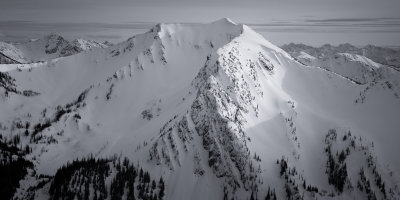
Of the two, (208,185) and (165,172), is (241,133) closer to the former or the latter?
(208,185)

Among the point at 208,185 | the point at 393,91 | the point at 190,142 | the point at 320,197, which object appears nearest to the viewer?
the point at 320,197

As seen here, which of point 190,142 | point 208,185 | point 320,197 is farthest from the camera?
point 190,142

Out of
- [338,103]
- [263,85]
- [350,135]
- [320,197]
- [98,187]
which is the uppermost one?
[263,85]

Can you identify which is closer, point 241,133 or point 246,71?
point 241,133

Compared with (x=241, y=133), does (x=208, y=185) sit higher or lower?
lower

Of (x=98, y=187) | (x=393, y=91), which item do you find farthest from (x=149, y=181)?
(x=393, y=91)

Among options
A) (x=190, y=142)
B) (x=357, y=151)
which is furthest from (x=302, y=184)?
(x=190, y=142)

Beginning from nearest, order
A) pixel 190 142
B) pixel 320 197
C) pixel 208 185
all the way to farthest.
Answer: pixel 320 197
pixel 208 185
pixel 190 142

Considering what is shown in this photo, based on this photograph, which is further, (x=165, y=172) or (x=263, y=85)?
(x=263, y=85)

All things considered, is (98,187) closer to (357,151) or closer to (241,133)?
(241,133)
